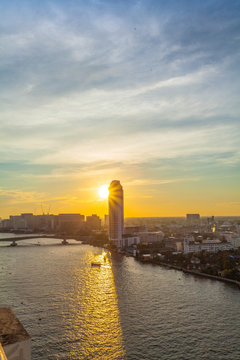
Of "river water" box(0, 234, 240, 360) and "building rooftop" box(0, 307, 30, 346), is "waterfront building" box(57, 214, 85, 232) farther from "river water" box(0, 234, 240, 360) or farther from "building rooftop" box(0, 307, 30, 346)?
"building rooftop" box(0, 307, 30, 346)

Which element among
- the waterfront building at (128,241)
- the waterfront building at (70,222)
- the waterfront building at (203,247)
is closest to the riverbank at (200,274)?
the waterfront building at (203,247)

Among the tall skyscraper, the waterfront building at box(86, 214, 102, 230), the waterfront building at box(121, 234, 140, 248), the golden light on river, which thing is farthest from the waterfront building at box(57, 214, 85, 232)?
the golden light on river

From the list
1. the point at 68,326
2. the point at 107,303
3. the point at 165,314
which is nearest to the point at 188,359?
the point at 165,314

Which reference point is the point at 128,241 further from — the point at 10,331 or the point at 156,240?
the point at 10,331

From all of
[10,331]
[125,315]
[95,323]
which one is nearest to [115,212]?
[125,315]

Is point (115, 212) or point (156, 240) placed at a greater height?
point (115, 212)

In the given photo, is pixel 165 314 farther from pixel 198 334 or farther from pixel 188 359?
pixel 188 359
